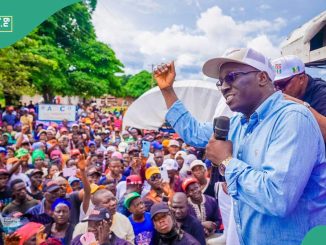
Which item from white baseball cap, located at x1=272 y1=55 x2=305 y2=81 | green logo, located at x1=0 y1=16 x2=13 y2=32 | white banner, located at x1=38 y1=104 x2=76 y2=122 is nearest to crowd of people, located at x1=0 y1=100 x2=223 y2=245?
green logo, located at x1=0 y1=16 x2=13 y2=32

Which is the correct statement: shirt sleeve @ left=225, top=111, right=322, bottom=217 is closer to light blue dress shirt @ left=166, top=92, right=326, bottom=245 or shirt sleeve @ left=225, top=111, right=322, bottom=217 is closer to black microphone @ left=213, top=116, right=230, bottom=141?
light blue dress shirt @ left=166, top=92, right=326, bottom=245

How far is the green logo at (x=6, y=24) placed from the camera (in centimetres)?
270

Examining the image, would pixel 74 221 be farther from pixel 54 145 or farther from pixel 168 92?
pixel 54 145

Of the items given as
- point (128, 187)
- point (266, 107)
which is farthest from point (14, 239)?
point (266, 107)

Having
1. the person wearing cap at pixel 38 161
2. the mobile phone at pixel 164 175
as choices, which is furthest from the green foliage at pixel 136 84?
the mobile phone at pixel 164 175

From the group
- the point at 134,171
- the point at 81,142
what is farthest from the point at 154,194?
the point at 81,142

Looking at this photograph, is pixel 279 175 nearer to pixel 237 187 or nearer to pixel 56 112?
pixel 237 187

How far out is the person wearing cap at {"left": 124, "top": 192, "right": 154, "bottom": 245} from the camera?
3.25m

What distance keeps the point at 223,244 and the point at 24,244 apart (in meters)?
1.56

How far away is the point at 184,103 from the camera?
6.95 metres

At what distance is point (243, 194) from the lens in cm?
121

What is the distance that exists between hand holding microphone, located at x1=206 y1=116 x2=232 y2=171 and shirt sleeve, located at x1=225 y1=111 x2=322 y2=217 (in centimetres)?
8

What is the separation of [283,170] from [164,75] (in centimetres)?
87

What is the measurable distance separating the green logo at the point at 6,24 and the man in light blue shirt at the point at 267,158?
1.85m
